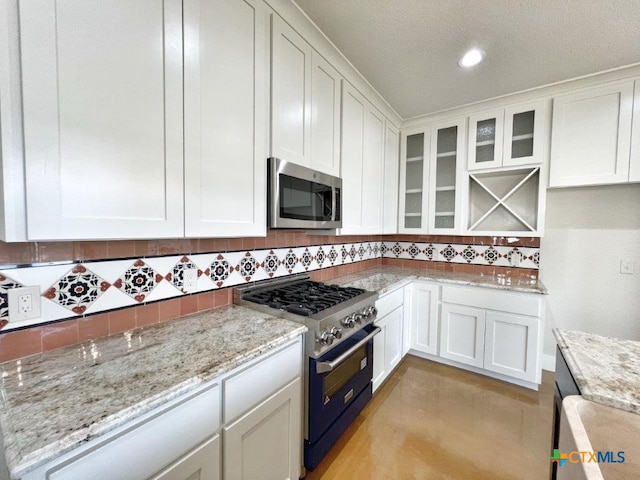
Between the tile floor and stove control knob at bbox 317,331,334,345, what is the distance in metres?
0.77

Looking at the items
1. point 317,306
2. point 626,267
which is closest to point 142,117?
point 317,306

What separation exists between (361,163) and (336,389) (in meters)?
1.69

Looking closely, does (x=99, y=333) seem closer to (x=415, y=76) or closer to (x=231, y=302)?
(x=231, y=302)

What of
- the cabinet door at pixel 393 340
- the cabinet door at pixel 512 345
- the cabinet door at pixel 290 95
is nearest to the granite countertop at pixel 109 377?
the cabinet door at pixel 290 95

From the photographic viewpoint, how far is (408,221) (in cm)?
298

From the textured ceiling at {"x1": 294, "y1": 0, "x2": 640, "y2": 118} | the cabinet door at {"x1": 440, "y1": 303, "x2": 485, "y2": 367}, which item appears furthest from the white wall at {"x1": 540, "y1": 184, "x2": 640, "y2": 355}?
the textured ceiling at {"x1": 294, "y1": 0, "x2": 640, "y2": 118}

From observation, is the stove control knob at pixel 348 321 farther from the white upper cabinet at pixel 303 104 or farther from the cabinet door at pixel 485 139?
the cabinet door at pixel 485 139

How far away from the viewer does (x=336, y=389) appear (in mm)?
1449

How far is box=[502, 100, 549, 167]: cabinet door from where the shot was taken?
2272mm

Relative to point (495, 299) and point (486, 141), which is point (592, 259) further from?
point (486, 141)

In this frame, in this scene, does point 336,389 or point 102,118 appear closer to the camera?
point 102,118

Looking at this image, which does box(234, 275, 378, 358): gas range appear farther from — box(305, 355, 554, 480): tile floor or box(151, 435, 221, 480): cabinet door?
box(305, 355, 554, 480): tile floor

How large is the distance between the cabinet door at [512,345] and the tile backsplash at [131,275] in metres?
1.66

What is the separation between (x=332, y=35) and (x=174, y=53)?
1124 mm
